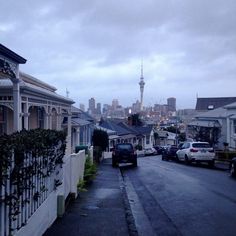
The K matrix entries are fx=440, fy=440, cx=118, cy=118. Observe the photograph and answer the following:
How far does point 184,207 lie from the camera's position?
39.1ft

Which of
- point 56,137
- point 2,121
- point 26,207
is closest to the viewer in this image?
point 26,207

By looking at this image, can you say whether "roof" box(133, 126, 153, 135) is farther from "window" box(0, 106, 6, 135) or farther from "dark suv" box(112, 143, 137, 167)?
"window" box(0, 106, 6, 135)

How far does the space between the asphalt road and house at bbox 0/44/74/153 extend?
4.08 metres

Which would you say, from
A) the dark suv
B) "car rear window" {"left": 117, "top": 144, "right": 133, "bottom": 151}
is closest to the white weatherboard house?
the dark suv

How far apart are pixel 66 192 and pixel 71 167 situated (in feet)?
3.25

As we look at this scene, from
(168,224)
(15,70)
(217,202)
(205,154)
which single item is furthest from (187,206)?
(205,154)

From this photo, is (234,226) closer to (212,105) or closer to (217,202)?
(217,202)

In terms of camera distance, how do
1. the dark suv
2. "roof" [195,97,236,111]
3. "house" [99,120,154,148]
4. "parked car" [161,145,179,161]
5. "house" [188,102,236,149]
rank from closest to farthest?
the dark suv → "parked car" [161,145,179,161] → "house" [188,102,236,149] → "house" [99,120,154,148] → "roof" [195,97,236,111]

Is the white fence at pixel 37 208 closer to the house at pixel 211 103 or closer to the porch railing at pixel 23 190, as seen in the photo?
the porch railing at pixel 23 190

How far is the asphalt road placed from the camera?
926 centimetres

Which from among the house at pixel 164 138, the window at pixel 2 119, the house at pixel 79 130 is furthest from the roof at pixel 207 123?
the house at pixel 164 138

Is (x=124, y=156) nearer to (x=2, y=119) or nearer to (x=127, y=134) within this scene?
(x=2, y=119)

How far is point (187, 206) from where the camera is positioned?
1207 cm

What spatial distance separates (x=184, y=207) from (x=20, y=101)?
643 centimetres
